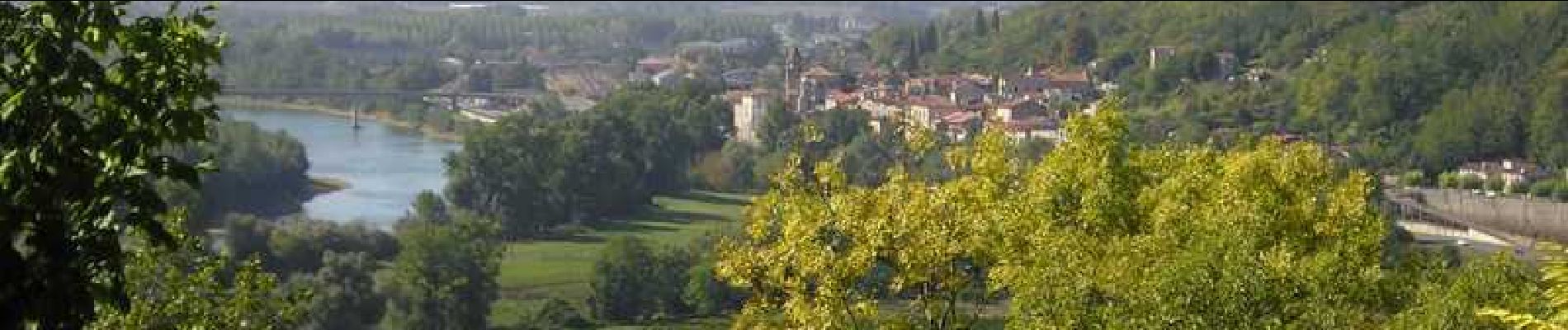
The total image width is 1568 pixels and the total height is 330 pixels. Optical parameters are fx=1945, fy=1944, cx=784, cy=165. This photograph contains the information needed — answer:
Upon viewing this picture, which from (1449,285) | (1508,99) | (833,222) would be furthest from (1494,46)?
(833,222)

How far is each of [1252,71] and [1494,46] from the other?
9.05 meters

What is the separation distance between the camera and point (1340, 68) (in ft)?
Result: 209

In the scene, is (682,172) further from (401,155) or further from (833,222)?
(833,222)

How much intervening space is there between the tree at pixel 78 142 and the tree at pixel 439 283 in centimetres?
2932

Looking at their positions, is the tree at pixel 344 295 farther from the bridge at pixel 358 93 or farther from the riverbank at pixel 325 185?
the bridge at pixel 358 93

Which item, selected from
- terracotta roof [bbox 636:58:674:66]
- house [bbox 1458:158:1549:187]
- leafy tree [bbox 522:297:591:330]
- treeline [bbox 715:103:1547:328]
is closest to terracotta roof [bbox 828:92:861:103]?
house [bbox 1458:158:1549:187]

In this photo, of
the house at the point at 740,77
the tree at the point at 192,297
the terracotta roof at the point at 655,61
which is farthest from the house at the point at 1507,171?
the terracotta roof at the point at 655,61

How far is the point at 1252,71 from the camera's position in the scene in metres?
69.4

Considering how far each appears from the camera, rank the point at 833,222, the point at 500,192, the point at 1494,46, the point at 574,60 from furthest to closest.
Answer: the point at 574,60 < the point at 1494,46 < the point at 500,192 < the point at 833,222

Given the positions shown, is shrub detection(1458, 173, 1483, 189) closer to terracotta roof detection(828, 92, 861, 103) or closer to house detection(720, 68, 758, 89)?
terracotta roof detection(828, 92, 861, 103)

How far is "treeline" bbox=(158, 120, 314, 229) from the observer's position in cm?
4841

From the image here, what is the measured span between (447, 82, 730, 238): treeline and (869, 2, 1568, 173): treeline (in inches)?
561

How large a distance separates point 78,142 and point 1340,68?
62281mm

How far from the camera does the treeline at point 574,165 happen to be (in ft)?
169
